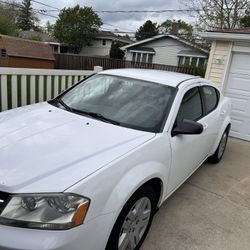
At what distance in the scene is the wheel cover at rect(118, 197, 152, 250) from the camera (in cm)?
249

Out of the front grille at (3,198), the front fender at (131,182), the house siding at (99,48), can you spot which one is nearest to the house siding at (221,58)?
the front fender at (131,182)

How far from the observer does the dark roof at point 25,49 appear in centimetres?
2544

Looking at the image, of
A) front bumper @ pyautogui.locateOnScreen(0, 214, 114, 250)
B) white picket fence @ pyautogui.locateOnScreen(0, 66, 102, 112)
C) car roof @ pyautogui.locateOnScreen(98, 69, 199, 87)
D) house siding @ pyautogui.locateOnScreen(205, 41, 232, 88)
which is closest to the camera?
front bumper @ pyautogui.locateOnScreen(0, 214, 114, 250)

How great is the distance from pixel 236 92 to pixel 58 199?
22.9 feet

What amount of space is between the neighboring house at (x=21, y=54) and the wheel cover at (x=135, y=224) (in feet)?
82.1

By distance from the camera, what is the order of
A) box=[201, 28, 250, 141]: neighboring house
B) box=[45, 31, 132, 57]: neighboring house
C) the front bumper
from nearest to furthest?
the front bumper
box=[201, 28, 250, 141]: neighboring house
box=[45, 31, 132, 57]: neighboring house

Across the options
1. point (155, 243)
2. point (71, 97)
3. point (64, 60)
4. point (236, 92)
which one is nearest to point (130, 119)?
point (71, 97)

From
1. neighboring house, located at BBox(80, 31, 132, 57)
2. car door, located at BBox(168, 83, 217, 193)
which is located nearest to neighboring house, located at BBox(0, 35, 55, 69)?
car door, located at BBox(168, 83, 217, 193)

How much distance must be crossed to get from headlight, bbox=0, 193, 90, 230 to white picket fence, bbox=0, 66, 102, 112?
3402 millimetres

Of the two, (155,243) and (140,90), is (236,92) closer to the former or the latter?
(140,90)

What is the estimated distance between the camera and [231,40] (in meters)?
7.80

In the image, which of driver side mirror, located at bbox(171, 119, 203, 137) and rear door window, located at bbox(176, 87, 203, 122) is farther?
rear door window, located at bbox(176, 87, 203, 122)

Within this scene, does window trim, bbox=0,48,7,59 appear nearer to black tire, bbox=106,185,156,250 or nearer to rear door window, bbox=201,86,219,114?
rear door window, bbox=201,86,219,114

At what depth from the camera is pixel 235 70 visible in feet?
26.1
